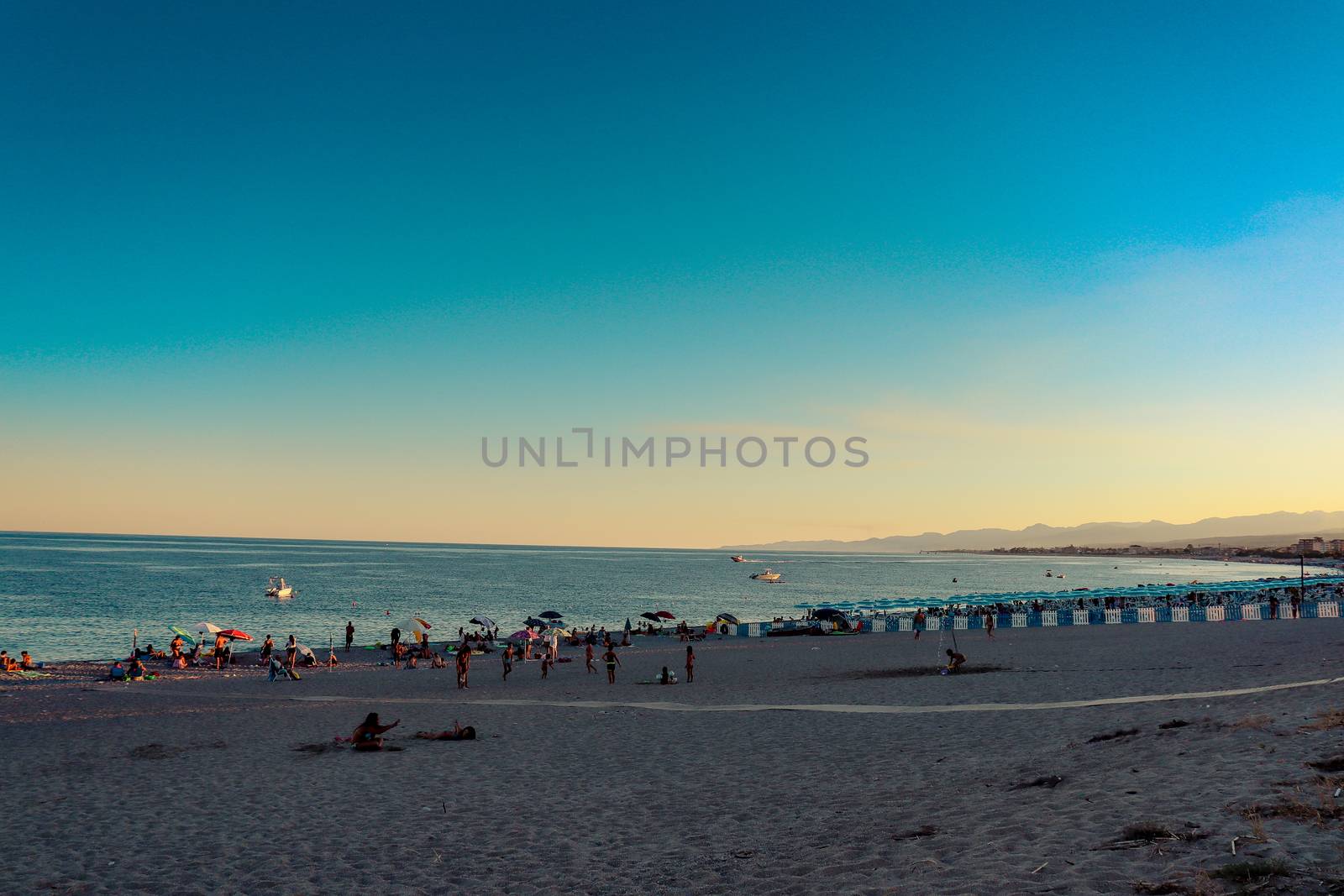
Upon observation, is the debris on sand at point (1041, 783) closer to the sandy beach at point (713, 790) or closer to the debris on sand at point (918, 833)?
the sandy beach at point (713, 790)

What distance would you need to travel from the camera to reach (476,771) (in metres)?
14.8

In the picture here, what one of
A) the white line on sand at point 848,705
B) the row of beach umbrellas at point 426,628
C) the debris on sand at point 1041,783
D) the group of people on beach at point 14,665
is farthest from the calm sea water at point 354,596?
the debris on sand at point 1041,783

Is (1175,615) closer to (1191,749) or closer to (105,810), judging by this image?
(1191,749)

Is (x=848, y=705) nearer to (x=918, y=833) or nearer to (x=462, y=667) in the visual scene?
(x=918, y=833)

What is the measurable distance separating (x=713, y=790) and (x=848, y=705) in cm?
936

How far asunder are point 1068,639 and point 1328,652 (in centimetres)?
1462

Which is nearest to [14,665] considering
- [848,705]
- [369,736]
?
[369,736]

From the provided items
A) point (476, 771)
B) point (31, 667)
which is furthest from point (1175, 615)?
point (31, 667)

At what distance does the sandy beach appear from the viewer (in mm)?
8305

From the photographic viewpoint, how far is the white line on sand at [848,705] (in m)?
17.8

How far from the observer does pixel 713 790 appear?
12.6 m

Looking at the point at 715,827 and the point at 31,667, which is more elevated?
the point at 715,827

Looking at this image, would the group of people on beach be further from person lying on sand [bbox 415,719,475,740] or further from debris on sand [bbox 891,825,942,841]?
debris on sand [bbox 891,825,942,841]

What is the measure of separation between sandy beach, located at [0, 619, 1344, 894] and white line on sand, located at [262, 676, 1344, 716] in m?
0.17
